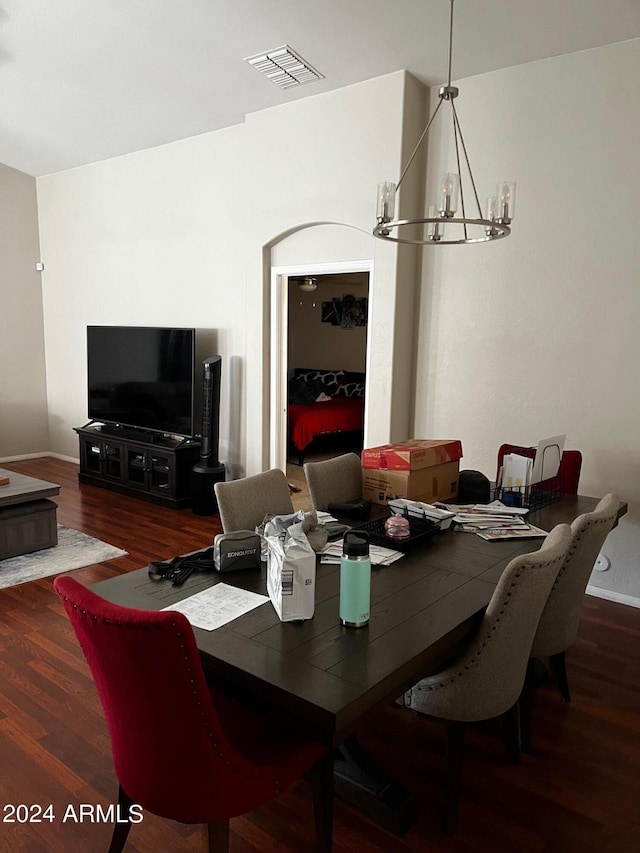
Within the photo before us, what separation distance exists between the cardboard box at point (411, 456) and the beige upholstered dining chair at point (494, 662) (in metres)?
0.94

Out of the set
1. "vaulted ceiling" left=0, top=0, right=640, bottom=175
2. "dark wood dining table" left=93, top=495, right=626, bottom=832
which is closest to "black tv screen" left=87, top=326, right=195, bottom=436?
"vaulted ceiling" left=0, top=0, right=640, bottom=175

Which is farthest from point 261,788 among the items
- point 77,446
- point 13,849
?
point 77,446

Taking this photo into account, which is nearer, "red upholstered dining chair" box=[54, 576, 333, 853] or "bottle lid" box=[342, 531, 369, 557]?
"red upholstered dining chair" box=[54, 576, 333, 853]

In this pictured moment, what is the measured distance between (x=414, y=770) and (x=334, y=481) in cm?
131

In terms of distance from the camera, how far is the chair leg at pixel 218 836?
1582mm

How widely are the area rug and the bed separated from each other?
2850mm

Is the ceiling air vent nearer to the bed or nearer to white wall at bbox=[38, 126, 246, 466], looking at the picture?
white wall at bbox=[38, 126, 246, 466]

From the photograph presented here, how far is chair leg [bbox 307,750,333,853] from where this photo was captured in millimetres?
1654

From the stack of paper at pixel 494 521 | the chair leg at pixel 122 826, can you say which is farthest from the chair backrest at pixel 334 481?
the chair leg at pixel 122 826

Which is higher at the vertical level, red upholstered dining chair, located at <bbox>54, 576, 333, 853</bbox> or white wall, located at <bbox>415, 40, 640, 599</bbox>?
white wall, located at <bbox>415, 40, 640, 599</bbox>

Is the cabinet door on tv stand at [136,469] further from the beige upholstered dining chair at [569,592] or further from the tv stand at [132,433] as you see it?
the beige upholstered dining chair at [569,592]

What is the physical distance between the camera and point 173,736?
143cm

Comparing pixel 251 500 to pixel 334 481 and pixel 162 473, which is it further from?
pixel 162 473

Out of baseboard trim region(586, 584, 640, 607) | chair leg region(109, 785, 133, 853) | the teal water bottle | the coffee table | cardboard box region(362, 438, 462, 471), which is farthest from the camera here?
the coffee table
